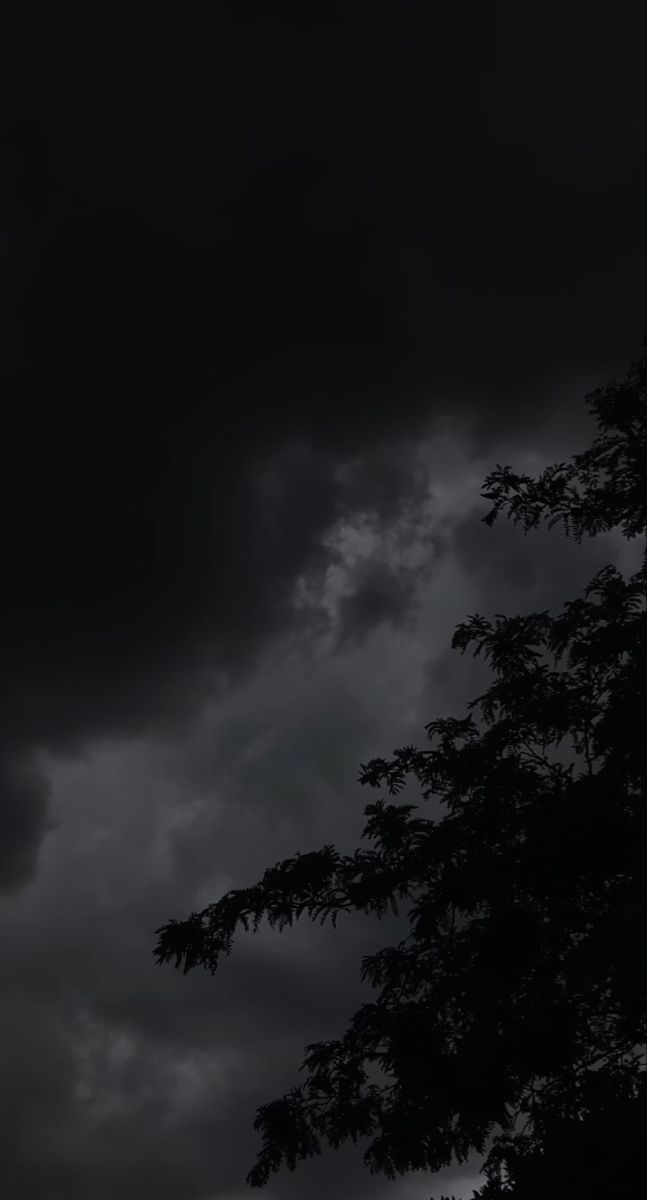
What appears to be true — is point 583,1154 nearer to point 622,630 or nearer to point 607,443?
point 622,630

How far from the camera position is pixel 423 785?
16062 mm

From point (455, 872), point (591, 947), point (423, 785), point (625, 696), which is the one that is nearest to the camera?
point (591, 947)

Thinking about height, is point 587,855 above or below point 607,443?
below

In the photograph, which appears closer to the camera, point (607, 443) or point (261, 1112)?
point (607, 443)

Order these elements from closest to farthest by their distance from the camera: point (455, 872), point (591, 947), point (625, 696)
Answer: point (591, 947) → point (625, 696) → point (455, 872)

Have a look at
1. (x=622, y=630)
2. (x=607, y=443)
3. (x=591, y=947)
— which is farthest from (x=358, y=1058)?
(x=607, y=443)

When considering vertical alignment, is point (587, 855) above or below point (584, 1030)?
above

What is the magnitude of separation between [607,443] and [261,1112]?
10742mm

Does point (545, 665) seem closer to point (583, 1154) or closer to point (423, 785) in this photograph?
point (423, 785)

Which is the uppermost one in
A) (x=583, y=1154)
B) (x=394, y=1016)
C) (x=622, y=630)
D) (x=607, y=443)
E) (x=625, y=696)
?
(x=607, y=443)

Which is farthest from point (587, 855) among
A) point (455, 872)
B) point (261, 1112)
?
point (261, 1112)

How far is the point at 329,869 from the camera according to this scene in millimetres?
14641

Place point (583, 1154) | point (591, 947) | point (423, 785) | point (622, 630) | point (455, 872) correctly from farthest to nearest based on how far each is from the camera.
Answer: point (423, 785) < point (455, 872) < point (622, 630) < point (583, 1154) < point (591, 947)

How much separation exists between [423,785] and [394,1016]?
3.92 meters
